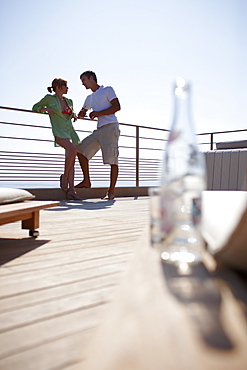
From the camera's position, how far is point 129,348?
0.68ft

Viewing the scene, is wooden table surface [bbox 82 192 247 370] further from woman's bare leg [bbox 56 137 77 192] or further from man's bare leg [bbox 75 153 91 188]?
man's bare leg [bbox 75 153 91 188]

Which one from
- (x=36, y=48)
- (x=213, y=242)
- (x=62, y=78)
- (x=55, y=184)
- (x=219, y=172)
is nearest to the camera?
(x=213, y=242)

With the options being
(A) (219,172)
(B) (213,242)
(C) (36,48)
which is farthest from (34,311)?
(C) (36,48)

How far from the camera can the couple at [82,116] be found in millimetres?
3609

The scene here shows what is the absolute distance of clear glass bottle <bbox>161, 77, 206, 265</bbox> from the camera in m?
0.46

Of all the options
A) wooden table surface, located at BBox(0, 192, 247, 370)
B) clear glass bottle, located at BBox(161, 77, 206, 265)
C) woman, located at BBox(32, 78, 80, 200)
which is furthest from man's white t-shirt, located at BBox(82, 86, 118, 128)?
clear glass bottle, located at BBox(161, 77, 206, 265)

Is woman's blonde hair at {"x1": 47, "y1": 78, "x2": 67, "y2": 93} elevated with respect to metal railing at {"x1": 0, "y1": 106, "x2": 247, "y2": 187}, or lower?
elevated

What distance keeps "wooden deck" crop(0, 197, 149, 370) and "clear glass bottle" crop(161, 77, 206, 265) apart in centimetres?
13

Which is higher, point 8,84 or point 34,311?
A: point 8,84

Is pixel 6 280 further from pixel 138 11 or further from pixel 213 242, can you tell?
pixel 138 11

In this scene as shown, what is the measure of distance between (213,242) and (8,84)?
44.1 feet

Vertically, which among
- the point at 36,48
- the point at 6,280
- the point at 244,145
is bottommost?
the point at 6,280

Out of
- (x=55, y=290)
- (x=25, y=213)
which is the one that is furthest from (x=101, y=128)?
(x=55, y=290)

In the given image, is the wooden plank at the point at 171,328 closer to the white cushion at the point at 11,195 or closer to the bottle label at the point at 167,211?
the bottle label at the point at 167,211
